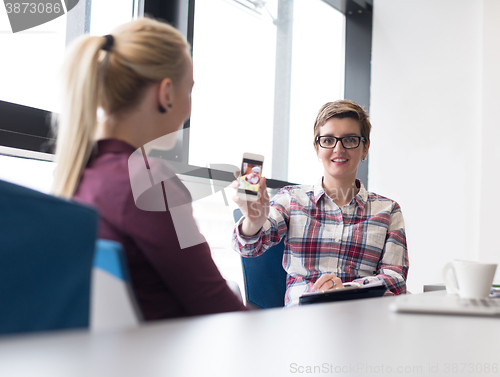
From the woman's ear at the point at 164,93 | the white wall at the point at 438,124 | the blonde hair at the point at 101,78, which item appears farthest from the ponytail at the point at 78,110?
the white wall at the point at 438,124

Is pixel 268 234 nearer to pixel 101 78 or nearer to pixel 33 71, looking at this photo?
pixel 101 78

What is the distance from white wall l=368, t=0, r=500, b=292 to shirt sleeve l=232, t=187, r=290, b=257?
1.72 metres

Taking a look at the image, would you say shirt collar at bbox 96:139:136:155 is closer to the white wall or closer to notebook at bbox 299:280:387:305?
notebook at bbox 299:280:387:305

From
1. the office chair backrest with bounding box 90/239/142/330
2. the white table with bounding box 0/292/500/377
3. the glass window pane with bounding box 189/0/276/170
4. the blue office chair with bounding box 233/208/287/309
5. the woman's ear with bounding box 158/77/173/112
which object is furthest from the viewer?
the glass window pane with bounding box 189/0/276/170

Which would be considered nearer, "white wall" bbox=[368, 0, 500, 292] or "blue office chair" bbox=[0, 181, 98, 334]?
"blue office chair" bbox=[0, 181, 98, 334]

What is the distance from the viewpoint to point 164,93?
100 cm

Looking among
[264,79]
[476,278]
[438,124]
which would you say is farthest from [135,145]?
[438,124]

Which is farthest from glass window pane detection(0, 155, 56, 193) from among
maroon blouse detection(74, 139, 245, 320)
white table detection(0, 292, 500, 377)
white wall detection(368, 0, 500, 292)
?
white wall detection(368, 0, 500, 292)

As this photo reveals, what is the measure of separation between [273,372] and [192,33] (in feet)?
7.08

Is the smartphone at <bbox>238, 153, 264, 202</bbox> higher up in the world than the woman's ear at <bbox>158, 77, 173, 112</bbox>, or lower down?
lower down

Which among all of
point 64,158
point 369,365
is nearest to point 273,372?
point 369,365

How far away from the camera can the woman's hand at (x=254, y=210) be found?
1405mm

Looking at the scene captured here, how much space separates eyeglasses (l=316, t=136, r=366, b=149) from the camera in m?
1.87

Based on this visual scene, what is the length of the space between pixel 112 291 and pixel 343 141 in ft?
4.69
